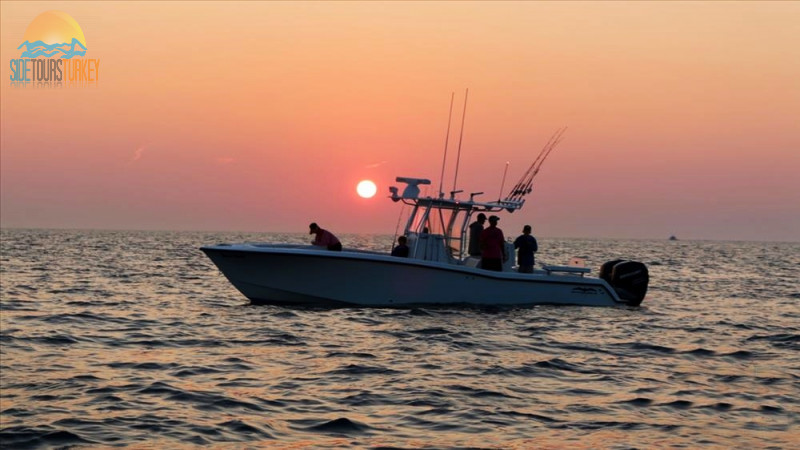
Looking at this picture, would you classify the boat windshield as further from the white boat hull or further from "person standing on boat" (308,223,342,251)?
"person standing on boat" (308,223,342,251)

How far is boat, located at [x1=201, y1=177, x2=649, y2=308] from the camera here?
61.8 ft

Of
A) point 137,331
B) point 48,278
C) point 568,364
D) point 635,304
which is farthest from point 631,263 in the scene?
point 48,278

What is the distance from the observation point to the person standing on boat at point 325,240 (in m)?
19.8

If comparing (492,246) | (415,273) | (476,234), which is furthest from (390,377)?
(476,234)

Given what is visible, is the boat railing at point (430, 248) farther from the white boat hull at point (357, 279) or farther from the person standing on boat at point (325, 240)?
the person standing on boat at point (325, 240)

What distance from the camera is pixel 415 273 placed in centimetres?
1888

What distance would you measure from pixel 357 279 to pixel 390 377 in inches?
279

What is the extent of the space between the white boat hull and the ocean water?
17.4 inches

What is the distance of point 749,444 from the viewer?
890cm

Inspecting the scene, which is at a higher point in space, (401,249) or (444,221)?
(444,221)

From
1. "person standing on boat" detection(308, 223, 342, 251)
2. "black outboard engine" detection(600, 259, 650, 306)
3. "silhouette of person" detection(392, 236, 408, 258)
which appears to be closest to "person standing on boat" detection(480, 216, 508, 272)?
"silhouette of person" detection(392, 236, 408, 258)

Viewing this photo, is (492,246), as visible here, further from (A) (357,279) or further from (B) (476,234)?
(A) (357,279)

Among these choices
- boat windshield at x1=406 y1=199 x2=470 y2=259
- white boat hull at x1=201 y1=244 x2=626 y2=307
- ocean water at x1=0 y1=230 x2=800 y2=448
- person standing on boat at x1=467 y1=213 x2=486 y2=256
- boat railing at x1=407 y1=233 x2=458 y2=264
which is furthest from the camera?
person standing on boat at x1=467 y1=213 x2=486 y2=256

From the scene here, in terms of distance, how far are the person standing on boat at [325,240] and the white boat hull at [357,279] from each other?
1.19ft
